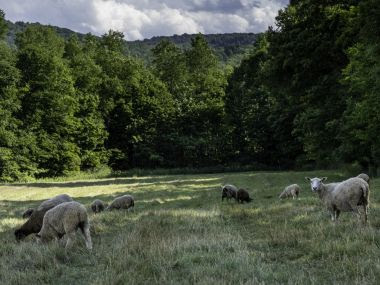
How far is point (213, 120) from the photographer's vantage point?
73.3 m

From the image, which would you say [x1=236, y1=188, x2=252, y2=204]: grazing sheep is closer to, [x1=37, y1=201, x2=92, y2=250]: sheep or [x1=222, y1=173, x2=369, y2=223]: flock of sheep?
[x1=222, y1=173, x2=369, y2=223]: flock of sheep

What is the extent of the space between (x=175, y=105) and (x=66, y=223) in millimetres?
62244

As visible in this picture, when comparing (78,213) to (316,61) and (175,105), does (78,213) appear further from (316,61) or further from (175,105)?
(175,105)

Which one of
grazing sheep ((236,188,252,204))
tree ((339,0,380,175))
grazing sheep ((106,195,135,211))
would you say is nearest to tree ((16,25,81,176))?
grazing sheep ((106,195,135,211))

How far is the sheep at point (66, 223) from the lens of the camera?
10.7m

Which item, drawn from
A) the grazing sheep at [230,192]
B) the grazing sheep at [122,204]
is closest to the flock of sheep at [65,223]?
the grazing sheep at [122,204]

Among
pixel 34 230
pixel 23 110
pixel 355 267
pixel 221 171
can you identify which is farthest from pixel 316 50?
pixel 23 110

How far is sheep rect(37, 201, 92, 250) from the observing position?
10664mm

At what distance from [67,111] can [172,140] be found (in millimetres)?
16794

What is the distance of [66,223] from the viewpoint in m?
10.7

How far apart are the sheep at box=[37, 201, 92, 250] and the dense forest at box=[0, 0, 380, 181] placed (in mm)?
22781

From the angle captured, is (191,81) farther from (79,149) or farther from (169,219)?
(169,219)

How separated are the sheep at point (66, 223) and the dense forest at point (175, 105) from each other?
22.8 m

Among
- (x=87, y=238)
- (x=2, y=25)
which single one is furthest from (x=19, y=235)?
(x=2, y=25)
